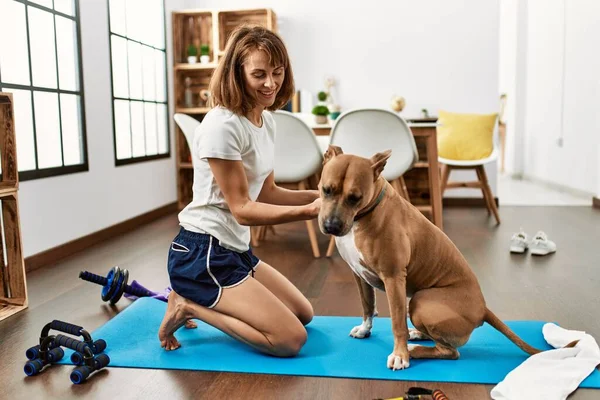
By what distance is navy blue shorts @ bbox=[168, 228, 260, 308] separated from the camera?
1.93 metres

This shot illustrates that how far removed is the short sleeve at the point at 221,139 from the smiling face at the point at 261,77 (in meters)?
0.13

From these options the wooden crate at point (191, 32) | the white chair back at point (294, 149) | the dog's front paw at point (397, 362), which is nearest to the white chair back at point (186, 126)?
the white chair back at point (294, 149)

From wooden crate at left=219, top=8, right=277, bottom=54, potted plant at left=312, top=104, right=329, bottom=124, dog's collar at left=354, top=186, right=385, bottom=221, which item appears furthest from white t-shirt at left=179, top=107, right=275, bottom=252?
wooden crate at left=219, top=8, right=277, bottom=54

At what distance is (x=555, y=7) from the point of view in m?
6.98

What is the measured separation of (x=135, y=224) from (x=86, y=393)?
3.01 metres

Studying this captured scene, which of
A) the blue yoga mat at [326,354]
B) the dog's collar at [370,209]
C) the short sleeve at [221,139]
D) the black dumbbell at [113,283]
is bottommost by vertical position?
the blue yoga mat at [326,354]

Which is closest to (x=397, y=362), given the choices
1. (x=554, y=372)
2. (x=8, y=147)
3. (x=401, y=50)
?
(x=554, y=372)

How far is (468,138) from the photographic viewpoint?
5027 millimetres

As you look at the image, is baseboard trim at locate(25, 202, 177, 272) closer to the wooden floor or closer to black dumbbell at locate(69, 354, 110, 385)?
the wooden floor

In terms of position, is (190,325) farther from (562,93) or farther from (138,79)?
(562,93)

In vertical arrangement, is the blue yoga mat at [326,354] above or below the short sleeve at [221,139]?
below

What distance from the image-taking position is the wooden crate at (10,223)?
2.46 meters

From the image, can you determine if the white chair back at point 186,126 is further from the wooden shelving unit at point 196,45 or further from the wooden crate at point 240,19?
the wooden crate at point 240,19

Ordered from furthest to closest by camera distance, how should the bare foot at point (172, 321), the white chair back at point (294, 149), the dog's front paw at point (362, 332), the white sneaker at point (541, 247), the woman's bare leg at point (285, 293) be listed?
the white chair back at point (294, 149) < the white sneaker at point (541, 247) < the woman's bare leg at point (285, 293) < the dog's front paw at point (362, 332) < the bare foot at point (172, 321)
